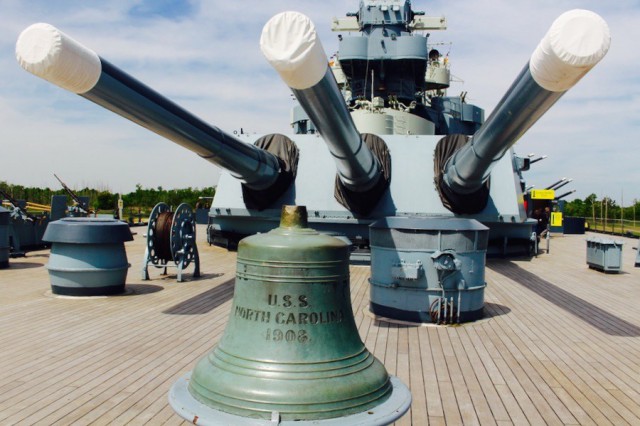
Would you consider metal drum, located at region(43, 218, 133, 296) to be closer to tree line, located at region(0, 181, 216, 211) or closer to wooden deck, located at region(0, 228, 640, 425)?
wooden deck, located at region(0, 228, 640, 425)

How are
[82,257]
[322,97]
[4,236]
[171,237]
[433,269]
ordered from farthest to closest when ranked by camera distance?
1. [4,236]
2. [171,237]
3. [82,257]
4. [433,269]
5. [322,97]

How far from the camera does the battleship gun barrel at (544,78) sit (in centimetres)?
308

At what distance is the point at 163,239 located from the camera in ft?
26.0

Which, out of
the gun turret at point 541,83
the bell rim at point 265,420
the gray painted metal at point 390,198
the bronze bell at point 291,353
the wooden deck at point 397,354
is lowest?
the wooden deck at point 397,354

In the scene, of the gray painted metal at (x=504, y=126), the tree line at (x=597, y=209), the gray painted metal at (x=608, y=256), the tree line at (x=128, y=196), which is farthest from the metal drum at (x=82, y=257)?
the tree line at (x=597, y=209)

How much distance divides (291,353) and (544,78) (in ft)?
8.58

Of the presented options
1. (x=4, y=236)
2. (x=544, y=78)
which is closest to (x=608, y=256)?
(x=544, y=78)

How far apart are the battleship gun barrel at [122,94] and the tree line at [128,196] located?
2275 centimetres

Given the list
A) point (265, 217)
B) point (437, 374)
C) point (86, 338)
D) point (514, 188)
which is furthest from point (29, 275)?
point (514, 188)

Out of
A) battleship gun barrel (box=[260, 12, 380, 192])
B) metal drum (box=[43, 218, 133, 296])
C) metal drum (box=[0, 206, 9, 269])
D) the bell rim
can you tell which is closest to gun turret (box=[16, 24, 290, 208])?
battleship gun barrel (box=[260, 12, 380, 192])

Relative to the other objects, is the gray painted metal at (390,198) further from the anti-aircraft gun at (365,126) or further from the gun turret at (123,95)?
the gun turret at (123,95)

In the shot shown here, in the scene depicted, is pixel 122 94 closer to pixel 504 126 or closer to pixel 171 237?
pixel 504 126

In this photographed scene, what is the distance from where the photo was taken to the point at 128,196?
132ft

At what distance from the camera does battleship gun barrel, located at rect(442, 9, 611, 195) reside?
10.1ft
